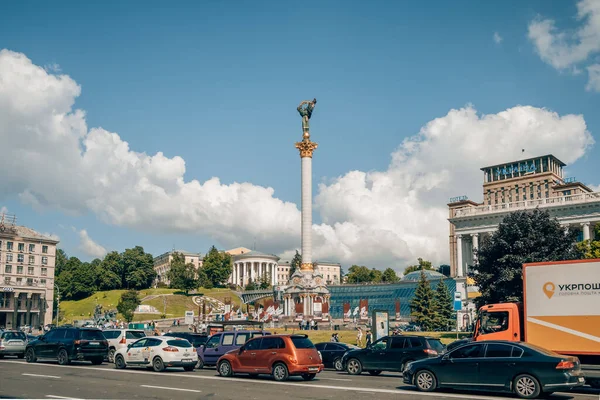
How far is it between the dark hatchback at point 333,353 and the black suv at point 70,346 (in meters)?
11.8

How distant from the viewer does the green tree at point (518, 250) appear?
48.8 meters

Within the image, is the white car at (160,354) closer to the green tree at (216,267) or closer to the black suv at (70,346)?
the black suv at (70,346)

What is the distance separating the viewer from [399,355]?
2662 cm

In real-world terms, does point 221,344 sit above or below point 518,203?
below

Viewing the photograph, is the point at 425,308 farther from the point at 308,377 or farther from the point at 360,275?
the point at 360,275

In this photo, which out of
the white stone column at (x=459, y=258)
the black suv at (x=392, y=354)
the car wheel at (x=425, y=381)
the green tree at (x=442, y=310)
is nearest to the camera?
the car wheel at (x=425, y=381)

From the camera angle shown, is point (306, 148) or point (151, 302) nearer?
point (306, 148)

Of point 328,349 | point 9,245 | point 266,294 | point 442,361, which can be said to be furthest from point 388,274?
point 442,361

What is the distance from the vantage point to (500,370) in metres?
18.5

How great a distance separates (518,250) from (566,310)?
1176 inches

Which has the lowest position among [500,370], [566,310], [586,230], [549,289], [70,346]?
[70,346]

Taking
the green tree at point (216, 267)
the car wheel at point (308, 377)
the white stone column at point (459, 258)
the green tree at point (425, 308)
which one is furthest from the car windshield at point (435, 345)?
the green tree at point (216, 267)

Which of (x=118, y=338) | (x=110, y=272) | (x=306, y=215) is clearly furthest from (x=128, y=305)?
(x=118, y=338)

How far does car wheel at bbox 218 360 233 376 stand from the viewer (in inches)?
966
